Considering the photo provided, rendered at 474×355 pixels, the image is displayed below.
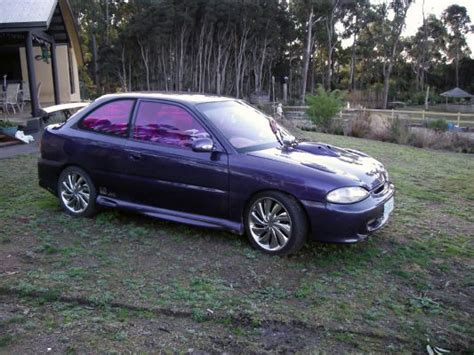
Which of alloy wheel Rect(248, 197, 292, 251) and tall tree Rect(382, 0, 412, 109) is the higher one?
tall tree Rect(382, 0, 412, 109)

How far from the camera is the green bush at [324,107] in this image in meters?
19.7

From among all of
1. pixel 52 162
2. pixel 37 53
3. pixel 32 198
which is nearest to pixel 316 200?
pixel 52 162

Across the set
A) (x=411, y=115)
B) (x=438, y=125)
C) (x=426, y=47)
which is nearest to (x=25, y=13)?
(x=438, y=125)

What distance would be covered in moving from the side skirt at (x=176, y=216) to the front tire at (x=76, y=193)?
14 centimetres

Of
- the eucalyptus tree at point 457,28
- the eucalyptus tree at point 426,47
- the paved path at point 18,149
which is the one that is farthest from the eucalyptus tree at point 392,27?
the paved path at point 18,149

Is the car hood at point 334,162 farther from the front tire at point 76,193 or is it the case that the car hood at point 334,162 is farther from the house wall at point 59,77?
the house wall at point 59,77

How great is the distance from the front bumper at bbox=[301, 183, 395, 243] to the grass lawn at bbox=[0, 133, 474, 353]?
270 mm

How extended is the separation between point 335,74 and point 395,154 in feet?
189

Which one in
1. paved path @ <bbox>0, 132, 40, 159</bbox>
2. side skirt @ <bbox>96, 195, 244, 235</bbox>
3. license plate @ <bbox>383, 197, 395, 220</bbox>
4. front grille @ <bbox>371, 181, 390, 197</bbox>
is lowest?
paved path @ <bbox>0, 132, 40, 159</bbox>

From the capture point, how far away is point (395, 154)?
12.3 meters

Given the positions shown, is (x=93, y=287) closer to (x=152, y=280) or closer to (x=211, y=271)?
(x=152, y=280)

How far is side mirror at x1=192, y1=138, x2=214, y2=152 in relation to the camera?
15.5 feet

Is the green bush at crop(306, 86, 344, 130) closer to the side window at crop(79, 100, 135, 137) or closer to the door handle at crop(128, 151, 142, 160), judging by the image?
the side window at crop(79, 100, 135, 137)

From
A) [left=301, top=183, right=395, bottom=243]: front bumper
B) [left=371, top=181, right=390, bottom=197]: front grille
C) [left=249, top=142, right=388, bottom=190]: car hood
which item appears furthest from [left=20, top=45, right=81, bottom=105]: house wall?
[left=301, top=183, right=395, bottom=243]: front bumper
